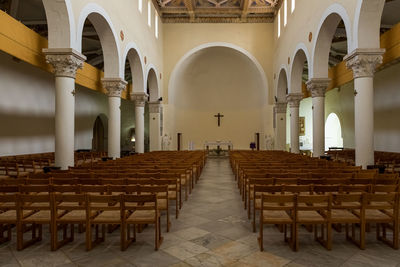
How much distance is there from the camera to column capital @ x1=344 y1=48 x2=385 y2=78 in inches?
336

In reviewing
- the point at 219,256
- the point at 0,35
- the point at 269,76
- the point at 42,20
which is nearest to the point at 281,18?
the point at 269,76

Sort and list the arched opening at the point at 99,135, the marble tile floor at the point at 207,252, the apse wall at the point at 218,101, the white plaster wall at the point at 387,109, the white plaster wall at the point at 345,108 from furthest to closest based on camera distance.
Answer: the arched opening at the point at 99,135
the apse wall at the point at 218,101
the white plaster wall at the point at 345,108
the white plaster wall at the point at 387,109
the marble tile floor at the point at 207,252

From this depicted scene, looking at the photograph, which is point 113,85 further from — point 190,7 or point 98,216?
point 190,7

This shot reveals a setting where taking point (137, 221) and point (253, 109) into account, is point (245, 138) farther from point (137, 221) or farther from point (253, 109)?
point (137, 221)

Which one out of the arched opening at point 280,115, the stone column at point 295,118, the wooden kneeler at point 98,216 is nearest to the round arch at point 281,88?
the arched opening at point 280,115

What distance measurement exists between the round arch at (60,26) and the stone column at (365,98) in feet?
28.9

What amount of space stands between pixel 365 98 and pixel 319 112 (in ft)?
13.5

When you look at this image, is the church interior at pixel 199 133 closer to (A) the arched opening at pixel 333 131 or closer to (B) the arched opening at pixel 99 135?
(A) the arched opening at pixel 333 131

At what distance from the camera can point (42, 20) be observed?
14.4 metres

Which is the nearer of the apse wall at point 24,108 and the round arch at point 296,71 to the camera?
the apse wall at point 24,108

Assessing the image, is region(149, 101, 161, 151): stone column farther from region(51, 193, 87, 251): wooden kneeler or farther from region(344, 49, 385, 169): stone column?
region(51, 193, 87, 251): wooden kneeler

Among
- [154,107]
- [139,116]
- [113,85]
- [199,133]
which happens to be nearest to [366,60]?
[113,85]

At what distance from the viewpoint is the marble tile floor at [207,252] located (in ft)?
11.9

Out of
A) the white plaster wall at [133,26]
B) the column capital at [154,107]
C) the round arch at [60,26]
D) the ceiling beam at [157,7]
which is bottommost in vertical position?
the column capital at [154,107]
